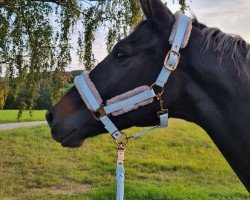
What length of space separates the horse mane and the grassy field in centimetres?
554

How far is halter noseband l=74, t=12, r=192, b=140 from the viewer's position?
94.8 inches

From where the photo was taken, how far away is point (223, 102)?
2408mm

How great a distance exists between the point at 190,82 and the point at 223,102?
8.8 inches

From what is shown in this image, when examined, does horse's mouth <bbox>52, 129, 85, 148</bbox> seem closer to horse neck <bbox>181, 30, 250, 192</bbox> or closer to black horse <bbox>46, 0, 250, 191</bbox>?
black horse <bbox>46, 0, 250, 191</bbox>

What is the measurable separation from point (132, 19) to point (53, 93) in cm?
299

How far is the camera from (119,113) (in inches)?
99.9

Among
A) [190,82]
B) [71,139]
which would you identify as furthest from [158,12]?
[71,139]

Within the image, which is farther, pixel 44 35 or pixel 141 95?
pixel 44 35

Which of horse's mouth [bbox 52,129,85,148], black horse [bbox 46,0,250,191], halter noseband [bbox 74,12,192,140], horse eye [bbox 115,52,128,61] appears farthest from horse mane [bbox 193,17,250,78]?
horse's mouth [bbox 52,129,85,148]

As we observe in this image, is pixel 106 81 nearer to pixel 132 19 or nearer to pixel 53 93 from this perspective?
pixel 132 19

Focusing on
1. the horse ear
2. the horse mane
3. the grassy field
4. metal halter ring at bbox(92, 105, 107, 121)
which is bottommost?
the grassy field

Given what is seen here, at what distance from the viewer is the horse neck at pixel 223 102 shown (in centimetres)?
238

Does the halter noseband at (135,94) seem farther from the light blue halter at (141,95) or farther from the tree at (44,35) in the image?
the tree at (44,35)

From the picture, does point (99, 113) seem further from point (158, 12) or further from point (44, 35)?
point (44, 35)
